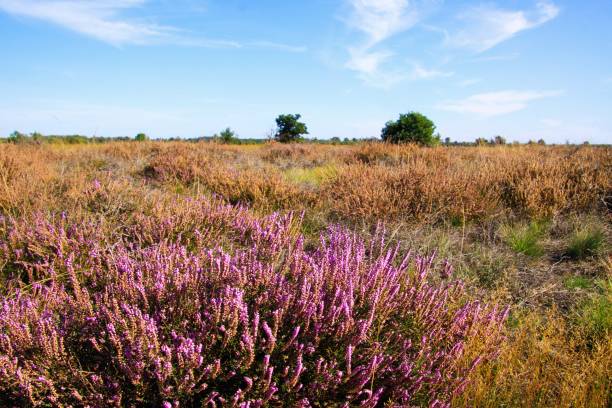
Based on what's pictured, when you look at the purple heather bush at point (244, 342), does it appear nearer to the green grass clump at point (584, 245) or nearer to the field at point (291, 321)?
the field at point (291, 321)

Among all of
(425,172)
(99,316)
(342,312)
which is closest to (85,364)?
(99,316)

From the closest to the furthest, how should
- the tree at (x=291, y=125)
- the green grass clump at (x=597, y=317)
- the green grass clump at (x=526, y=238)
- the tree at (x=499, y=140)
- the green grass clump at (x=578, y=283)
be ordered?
the green grass clump at (x=597, y=317) < the green grass clump at (x=578, y=283) < the green grass clump at (x=526, y=238) < the tree at (x=499, y=140) < the tree at (x=291, y=125)

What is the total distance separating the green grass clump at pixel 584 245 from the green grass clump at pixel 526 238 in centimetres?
28

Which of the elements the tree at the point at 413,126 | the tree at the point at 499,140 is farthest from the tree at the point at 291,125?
the tree at the point at 499,140

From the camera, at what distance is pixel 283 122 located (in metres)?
41.4

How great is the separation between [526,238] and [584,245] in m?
0.50

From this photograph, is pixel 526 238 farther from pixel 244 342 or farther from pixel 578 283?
pixel 244 342

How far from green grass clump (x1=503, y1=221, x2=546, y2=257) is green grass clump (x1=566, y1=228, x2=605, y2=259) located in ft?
0.91

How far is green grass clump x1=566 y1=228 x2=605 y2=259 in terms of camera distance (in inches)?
149

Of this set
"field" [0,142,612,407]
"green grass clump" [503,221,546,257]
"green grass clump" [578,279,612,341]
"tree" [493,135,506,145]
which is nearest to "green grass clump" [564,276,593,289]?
"field" [0,142,612,407]

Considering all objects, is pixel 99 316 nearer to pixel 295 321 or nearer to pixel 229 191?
pixel 295 321

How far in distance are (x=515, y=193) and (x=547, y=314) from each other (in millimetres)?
2660

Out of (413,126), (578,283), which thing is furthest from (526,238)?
(413,126)

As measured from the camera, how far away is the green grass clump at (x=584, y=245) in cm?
379
